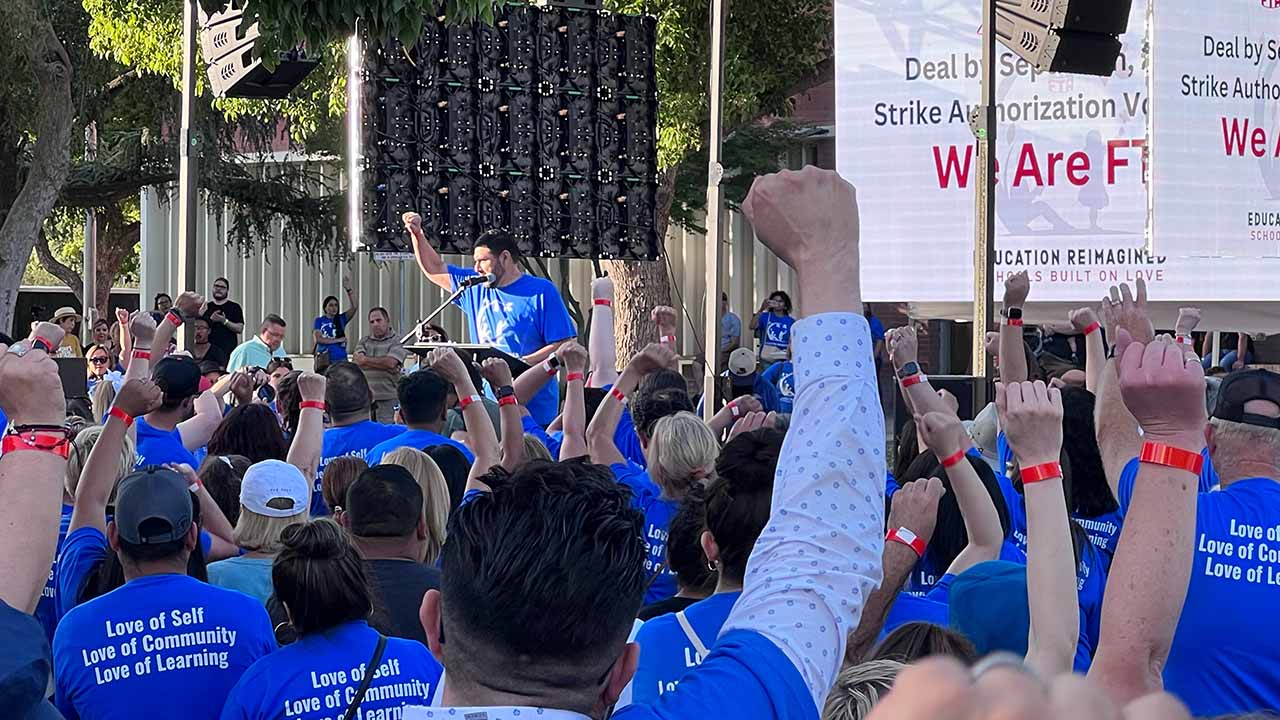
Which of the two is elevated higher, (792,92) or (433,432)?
(792,92)

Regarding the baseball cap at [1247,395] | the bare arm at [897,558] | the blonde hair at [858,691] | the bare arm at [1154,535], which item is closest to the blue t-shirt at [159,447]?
the bare arm at [897,558]

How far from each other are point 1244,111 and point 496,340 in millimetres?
7784

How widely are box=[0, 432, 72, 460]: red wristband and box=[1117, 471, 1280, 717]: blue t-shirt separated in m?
2.28

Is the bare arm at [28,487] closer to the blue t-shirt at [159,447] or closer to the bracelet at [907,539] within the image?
the bracelet at [907,539]

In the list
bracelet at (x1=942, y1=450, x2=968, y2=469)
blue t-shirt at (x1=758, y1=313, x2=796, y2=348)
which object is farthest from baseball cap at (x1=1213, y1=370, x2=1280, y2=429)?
blue t-shirt at (x1=758, y1=313, x2=796, y2=348)

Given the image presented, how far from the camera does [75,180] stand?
75.4ft

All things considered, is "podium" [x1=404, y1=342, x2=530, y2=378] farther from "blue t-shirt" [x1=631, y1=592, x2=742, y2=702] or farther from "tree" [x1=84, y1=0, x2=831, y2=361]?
"tree" [x1=84, y1=0, x2=831, y2=361]

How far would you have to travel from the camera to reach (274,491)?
460cm

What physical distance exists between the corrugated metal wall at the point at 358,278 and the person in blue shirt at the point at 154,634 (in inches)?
947

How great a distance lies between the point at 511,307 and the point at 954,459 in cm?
622

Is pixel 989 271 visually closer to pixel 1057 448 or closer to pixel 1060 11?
pixel 1060 11

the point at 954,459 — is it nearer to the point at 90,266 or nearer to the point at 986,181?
the point at 986,181

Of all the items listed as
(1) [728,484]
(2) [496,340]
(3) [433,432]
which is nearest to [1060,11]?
(2) [496,340]

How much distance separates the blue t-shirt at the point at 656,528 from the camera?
4754 millimetres
